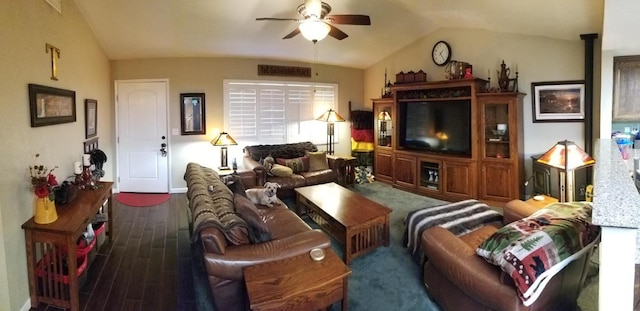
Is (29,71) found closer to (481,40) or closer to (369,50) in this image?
(369,50)

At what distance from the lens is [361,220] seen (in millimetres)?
3230

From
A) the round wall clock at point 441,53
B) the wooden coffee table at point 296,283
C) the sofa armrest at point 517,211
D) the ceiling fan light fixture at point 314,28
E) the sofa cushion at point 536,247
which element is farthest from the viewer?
the round wall clock at point 441,53

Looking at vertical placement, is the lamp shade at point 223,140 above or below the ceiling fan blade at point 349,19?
below

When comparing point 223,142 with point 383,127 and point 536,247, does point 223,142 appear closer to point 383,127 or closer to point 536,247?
point 383,127

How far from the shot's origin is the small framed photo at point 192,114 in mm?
5938

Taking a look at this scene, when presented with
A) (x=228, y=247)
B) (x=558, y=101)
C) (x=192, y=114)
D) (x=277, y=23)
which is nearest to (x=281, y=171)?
(x=192, y=114)

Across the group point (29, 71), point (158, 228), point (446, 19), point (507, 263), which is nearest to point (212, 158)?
point (158, 228)

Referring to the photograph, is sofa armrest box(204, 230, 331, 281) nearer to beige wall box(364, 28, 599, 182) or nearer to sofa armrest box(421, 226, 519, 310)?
sofa armrest box(421, 226, 519, 310)

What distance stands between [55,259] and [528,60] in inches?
229

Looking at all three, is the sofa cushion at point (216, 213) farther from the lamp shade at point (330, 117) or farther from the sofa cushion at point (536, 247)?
the lamp shade at point (330, 117)

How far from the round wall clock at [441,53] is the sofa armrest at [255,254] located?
4.27m

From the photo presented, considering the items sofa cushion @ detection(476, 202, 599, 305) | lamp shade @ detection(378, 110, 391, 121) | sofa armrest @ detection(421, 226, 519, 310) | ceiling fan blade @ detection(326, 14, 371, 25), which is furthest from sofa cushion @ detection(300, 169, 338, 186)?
sofa cushion @ detection(476, 202, 599, 305)

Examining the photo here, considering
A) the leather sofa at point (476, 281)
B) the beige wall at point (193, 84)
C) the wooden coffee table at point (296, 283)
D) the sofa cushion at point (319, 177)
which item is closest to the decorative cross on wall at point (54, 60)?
the beige wall at point (193, 84)

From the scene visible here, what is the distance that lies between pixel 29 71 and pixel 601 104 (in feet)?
18.7
